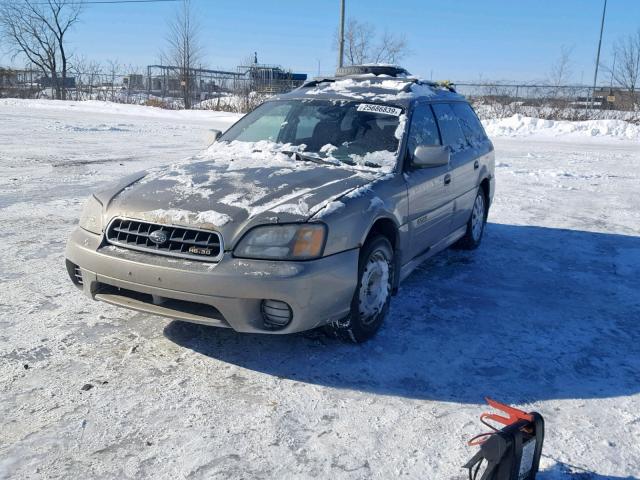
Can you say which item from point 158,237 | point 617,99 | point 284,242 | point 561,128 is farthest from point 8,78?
point 284,242

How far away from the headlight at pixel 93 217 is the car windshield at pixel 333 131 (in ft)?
4.98

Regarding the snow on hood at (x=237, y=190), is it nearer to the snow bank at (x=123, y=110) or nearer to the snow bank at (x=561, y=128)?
the snow bank at (x=561, y=128)

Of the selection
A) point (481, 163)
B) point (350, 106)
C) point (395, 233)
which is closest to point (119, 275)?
point (395, 233)

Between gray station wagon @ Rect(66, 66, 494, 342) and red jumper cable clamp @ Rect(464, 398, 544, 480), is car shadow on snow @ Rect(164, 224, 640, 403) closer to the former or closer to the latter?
gray station wagon @ Rect(66, 66, 494, 342)

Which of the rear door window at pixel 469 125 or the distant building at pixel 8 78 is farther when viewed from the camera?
the distant building at pixel 8 78

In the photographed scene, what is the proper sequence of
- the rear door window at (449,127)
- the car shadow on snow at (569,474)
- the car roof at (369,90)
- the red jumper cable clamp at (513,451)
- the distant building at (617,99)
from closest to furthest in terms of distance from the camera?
the red jumper cable clamp at (513,451) → the car shadow on snow at (569,474) → the car roof at (369,90) → the rear door window at (449,127) → the distant building at (617,99)

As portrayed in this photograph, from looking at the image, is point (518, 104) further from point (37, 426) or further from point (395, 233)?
point (37, 426)

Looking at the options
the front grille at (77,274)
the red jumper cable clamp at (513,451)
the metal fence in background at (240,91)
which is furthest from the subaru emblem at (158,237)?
the metal fence in background at (240,91)

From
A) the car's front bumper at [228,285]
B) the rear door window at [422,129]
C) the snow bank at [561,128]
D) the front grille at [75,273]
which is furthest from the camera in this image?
the snow bank at [561,128]

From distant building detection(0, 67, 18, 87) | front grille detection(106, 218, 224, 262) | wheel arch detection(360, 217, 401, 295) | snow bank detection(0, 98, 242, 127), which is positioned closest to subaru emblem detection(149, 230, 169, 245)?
front grille detection(106, 218, 224, 262)

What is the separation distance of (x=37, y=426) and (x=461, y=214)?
13.5 feet

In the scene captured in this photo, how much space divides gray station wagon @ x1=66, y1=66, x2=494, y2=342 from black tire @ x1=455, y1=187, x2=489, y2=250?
108 centimetres

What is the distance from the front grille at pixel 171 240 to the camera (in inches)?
133

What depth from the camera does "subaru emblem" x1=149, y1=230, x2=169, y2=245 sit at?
3.44 m
